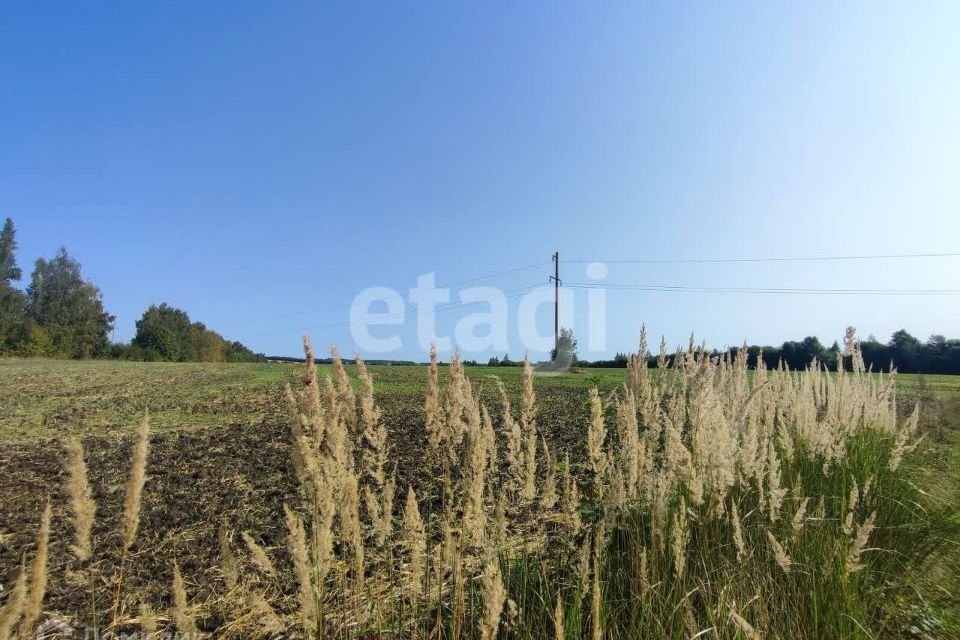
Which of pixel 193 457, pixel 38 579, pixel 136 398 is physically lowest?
pixel 193 457

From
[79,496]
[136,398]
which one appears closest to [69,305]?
[136,398]

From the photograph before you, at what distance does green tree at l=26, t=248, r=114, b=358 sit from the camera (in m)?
56.3

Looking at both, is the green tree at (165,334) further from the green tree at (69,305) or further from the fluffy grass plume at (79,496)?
the fluffy grass plume at (79,496)

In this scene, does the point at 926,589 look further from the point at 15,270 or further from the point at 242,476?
the point at 15,270

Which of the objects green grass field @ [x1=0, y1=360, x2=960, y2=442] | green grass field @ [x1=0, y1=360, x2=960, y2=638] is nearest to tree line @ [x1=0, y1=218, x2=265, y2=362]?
green grass field @ [x1=0, y1=360, x2=960, y2=442]

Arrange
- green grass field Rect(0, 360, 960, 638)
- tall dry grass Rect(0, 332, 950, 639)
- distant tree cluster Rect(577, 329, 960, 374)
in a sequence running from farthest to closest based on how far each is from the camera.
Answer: distant tree cluster Rect(577, 329, 960, 374), green grass field Rect(0, 360, 960, 638), tall dry grass Rect(0, 332, 950, 639)

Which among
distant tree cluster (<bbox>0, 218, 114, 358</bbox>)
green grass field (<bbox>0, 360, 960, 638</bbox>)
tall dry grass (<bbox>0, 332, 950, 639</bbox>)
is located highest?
distant tree cluster (<bbox>0, 218, 114, 358</bbox>)

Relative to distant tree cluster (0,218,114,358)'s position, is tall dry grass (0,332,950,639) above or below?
below

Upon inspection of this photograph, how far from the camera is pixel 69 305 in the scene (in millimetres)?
58125

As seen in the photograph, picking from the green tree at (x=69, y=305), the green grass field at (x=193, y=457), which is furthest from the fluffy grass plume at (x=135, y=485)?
the green tree at (x=69, y=305)

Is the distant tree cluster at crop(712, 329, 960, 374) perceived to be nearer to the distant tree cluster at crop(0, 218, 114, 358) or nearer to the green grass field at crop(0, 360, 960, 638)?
the green grass field at crop(0, 360, 960, 638)

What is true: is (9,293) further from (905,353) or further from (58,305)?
(905,353)

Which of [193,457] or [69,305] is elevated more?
[69,305]

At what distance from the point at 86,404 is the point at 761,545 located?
51.5 feet
